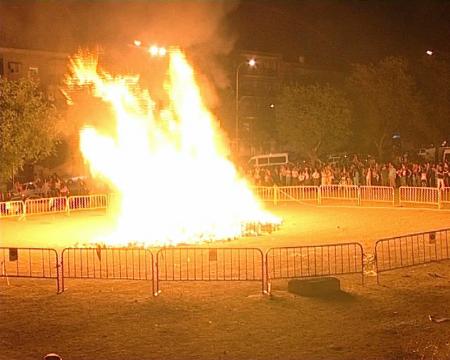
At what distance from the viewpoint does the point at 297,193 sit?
3250 cm

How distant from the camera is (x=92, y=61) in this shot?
36906mm

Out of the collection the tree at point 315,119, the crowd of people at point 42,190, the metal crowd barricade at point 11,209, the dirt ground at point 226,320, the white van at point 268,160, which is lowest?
the dirt ground at point 226,320

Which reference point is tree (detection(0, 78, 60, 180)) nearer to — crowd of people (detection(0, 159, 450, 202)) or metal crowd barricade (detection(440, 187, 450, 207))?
crowd of people (detection(0, 159, 450, 202))

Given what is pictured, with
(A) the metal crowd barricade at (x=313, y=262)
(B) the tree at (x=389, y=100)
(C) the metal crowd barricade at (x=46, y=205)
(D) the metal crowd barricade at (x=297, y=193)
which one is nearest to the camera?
(A) the metal crowd barricade at (x=313, y=262)

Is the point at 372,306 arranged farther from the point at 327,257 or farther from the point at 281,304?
the point at 327,257

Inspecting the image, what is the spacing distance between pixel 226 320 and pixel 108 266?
5768mm

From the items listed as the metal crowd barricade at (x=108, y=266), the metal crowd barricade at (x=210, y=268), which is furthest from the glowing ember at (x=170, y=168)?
the metal crowd barricade at (x=210, y=268)

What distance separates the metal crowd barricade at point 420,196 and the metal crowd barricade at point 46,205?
13.9m

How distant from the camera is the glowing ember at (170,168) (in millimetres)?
22109

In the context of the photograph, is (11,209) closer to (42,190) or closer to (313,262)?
(42,190)

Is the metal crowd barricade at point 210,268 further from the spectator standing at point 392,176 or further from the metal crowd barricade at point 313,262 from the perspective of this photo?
the spectator standing at point 392,176

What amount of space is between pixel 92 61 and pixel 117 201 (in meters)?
11.5

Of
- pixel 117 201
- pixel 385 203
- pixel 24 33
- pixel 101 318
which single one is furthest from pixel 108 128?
pixel 101 318

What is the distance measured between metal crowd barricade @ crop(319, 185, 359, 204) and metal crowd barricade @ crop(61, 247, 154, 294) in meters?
14.9
